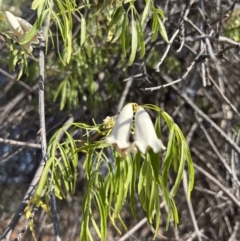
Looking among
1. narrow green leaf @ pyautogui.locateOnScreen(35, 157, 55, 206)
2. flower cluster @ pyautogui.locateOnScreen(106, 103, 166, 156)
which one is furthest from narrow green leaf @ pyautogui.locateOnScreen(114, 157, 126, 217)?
narrow green leaf @ pyautogui.locateOnScreen(35, 157, 55, 206)

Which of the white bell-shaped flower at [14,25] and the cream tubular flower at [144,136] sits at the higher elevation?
the white bell-shaped flower at [14,25]

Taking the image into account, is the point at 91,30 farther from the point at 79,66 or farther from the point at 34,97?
the point at 34,97

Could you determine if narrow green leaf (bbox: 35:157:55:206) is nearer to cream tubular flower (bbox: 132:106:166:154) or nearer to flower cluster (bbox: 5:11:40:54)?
cream tubular flower (bbox: 132:106:166:154)

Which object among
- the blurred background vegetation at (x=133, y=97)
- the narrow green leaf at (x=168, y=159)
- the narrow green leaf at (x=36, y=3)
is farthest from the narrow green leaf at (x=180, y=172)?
the blurred background vegetation at (x=133, y=97)

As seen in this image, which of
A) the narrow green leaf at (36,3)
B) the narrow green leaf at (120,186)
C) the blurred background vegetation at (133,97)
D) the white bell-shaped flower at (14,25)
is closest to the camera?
the narrow green leaf at (120,186)

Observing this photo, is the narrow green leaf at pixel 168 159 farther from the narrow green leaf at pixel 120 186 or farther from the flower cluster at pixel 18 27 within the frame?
the flower cluster at pixel 18 27

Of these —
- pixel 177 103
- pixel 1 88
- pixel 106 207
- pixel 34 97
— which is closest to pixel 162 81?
pixel 177 103
